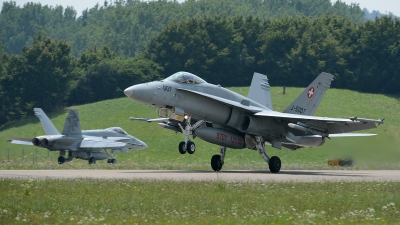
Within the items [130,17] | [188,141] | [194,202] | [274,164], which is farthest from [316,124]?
[130,17]

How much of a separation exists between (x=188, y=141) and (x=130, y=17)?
140 m

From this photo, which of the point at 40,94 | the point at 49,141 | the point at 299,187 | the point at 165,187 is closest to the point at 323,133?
the point at 299,187

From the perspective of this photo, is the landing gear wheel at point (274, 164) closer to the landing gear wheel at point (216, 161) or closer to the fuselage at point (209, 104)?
the fuselage at point (209, 104)

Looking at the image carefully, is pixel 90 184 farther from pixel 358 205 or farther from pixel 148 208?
pixel 358 205

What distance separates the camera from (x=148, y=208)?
12.9 m

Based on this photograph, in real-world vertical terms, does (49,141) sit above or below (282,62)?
below

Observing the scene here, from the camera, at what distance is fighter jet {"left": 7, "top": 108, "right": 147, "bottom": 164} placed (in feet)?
117

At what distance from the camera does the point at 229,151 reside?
52750 mm

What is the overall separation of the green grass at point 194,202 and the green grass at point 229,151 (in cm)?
994

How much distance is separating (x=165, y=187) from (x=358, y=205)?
491cm

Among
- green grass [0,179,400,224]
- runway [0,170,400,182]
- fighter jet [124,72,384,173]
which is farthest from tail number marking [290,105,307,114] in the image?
green grass [0,179,400,224]

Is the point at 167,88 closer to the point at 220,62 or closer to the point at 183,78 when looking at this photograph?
the point at 183,78

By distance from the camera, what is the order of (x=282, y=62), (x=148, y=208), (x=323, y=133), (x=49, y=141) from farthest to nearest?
(x=282, y=62) < (x=49, y=141) < (x=323, y=133) < (x=148, y=208)

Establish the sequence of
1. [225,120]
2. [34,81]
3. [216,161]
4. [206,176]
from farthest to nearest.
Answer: [34,81], [216,161], [225,120], [206,176]
